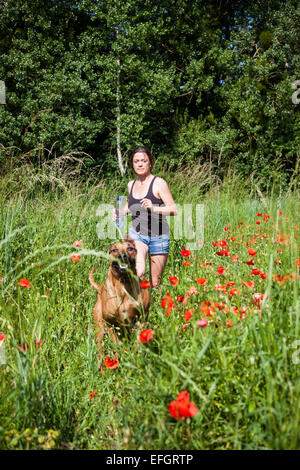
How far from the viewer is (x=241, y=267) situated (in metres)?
2.47

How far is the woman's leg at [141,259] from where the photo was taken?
319 cm

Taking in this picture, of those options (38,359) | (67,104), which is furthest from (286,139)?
(38,359)

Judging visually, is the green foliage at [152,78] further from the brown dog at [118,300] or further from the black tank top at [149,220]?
the brown dog at [118,300]

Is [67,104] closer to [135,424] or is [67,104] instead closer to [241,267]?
[241,267]

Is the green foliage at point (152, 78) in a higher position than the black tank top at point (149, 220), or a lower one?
higher

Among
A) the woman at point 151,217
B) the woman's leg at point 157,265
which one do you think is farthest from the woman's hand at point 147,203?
the woman's leg at point 157,265

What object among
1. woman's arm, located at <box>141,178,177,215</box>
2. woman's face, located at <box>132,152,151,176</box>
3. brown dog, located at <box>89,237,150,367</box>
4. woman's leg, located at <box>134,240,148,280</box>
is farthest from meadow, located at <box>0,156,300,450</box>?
woman's face, located at <box>132,152,151,176</box>

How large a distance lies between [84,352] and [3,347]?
2.40 feet

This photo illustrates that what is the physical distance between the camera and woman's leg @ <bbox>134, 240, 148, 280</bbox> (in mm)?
3188

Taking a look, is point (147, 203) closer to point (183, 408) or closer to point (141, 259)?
point (141, 259)

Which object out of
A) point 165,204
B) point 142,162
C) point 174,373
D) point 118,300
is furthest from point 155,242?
point 174,373

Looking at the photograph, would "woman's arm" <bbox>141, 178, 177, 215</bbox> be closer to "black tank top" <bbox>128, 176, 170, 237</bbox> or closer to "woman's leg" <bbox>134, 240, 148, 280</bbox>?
"black tank top" <bbox>128, 176, 170, 237</bbox>

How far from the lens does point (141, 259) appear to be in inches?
128

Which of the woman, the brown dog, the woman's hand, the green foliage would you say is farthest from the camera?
the green foliage
